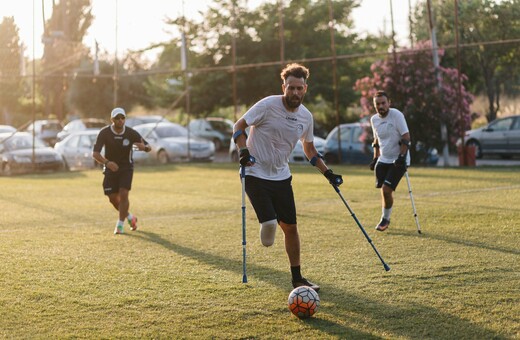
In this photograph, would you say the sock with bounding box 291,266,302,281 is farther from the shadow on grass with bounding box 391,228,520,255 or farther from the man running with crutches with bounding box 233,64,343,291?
the shadow on grass with bounding box 391,228,520,255

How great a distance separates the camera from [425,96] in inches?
1025

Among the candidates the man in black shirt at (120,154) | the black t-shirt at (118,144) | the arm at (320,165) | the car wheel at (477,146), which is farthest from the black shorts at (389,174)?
the car wheel at (477,146)

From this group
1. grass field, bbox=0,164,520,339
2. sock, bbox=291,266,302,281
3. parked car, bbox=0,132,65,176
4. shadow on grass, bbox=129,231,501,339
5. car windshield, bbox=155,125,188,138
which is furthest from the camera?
car windshield, bbox=155,125,188,138

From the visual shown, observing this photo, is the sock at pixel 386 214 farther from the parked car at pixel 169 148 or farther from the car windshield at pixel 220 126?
the car windshield at pixel 220 126

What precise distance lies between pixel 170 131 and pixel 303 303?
2701cm

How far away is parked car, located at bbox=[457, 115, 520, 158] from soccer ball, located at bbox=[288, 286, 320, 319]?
896 inches

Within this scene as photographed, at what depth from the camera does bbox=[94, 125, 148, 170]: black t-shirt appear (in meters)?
13.5

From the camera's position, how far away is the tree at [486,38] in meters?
31.4

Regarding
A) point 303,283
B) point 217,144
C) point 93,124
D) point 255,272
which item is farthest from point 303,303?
point 93,124

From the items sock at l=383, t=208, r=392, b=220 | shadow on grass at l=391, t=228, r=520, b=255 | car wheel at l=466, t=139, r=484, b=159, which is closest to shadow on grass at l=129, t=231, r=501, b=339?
shadow on grass at l=391, t=228, r=520, b=255

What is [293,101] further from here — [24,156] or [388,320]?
[24,156]

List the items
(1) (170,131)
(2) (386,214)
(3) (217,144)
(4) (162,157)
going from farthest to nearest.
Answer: (3) (217,144)
(1) (170,131)
(4) (162,157)
(2) (386,214)

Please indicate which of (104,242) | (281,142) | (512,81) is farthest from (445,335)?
(512,81)

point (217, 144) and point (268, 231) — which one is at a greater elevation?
point (217, 144)
